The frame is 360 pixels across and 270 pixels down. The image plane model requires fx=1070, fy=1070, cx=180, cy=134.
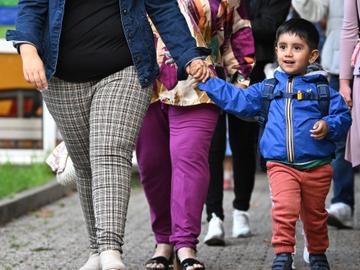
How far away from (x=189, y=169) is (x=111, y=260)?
1134 millimetres

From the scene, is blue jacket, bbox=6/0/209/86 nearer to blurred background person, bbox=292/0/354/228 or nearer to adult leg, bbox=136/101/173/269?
adult leg, bbox=136/101/173/269

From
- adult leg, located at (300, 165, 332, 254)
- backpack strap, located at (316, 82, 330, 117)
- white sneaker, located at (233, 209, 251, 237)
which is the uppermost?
backpack strap, located at (316, 82, 330, 117)

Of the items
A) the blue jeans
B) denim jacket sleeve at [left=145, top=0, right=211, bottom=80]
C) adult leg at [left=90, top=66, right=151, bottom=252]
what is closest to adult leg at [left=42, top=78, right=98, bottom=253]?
adult leg at [left=90, top=66, right=151, bottom=252]

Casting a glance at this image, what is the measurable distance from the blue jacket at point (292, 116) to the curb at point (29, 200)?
11.3 feet

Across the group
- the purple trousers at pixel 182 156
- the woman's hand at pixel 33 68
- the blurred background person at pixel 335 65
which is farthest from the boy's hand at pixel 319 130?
the blurred background person at pixel 335 65

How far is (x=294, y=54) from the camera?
530 centimetres

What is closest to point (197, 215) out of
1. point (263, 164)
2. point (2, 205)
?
point (263, 164)

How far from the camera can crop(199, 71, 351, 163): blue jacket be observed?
5130 mm

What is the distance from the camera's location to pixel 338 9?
24.0 ft

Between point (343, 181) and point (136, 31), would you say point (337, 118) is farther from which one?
point (343, 181)

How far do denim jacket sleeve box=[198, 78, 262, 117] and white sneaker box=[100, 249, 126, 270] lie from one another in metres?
0.97

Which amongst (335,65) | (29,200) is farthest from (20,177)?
(335,65)

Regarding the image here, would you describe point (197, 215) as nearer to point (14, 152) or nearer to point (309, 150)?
point (309, 150)

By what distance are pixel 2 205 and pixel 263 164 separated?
3.32 meters
